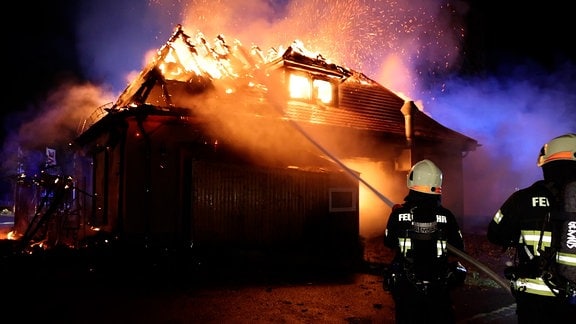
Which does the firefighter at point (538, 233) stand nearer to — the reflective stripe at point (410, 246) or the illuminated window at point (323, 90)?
the reflective stripe at point (410, 246)

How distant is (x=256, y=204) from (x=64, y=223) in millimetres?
7732

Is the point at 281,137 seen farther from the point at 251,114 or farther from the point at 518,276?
the point at 518,276

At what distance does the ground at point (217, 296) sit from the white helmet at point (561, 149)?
12.3 feet

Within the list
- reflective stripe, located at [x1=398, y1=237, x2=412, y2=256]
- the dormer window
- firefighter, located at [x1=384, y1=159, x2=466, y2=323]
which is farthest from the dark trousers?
the dormer window

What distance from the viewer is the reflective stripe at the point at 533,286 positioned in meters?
3.14

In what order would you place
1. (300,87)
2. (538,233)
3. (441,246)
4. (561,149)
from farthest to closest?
(300,87) < (441,246) < (561,149) < (538,233)

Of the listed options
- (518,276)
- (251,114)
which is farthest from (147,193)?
(518,276)

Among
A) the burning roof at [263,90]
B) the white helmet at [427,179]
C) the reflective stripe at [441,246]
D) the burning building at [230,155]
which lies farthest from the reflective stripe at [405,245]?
the burning roof at [263,90]

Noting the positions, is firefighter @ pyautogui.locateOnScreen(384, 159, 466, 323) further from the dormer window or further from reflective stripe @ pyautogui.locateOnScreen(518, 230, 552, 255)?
the dormer window

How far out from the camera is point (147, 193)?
11.4m

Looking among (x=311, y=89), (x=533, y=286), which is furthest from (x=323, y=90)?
(x=533, y=286)

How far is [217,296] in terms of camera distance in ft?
26.1

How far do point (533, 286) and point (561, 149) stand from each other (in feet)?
3.67

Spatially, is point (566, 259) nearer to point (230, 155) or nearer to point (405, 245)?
point (405, 245)
